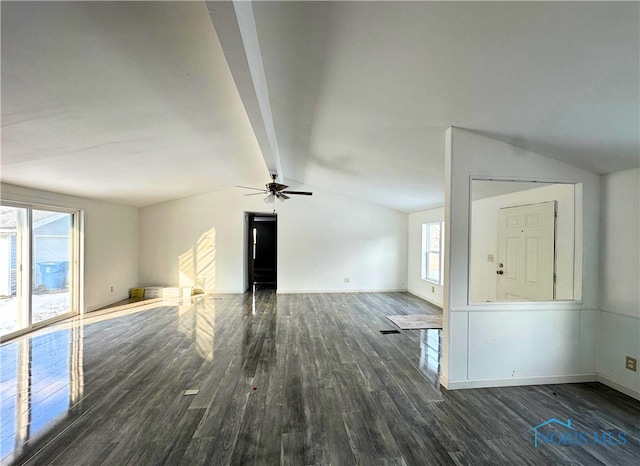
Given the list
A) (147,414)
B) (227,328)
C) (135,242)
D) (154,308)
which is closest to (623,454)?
(147,414)

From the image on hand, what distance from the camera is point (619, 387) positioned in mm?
2834

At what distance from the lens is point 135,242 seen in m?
7.27

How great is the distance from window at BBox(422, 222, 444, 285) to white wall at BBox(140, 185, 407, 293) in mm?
877

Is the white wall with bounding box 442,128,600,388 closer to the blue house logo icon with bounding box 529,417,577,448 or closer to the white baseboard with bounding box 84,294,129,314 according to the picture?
the blue house logo icon with bounding box 529,417,577,448

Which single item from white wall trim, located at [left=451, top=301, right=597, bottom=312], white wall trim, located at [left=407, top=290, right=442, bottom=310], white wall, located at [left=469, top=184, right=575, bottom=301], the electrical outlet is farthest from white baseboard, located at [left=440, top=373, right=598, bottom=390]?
white wall trim, located at [left=407, top=290, right=442, bottom=310]

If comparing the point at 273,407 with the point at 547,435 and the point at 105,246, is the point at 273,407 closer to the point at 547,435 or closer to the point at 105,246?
the point at 547,435

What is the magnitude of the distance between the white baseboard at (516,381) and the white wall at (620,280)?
0.20 meters

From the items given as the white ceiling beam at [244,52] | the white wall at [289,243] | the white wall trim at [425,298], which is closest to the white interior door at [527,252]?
the white wall trim at [425,298]

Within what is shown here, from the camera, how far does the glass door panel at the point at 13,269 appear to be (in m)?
4.09

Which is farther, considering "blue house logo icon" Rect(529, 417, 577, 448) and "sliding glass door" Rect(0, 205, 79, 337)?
"sliding glass door" Rect(0, 205, 79, 337)

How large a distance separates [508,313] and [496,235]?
2.08 metres

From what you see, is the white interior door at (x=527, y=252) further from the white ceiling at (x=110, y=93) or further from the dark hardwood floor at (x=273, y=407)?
the white ceiling at (x=110, y=93)

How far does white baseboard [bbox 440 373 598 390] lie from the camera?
2.87 metres

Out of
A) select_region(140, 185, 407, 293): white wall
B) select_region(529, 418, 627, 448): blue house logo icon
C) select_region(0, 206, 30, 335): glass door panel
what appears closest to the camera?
select_region(529, 418, 627, 448): blue house logo icon
